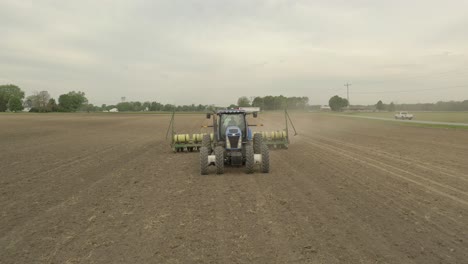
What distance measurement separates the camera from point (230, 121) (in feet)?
39.6

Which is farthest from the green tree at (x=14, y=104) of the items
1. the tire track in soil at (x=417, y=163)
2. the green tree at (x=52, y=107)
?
the tire track in soil at (x=417, y=163)

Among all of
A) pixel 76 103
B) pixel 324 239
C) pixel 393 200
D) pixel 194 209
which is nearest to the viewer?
pixel 324 239

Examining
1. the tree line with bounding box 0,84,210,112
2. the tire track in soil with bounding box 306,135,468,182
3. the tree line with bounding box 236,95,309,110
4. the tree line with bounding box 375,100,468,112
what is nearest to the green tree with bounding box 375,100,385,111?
the tree line with bounding box 375,100,468,112

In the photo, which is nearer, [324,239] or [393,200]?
[324,239]

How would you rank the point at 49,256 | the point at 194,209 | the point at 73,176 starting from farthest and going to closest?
the point at 73,176 < the point at 194,209 < the point at 49,256

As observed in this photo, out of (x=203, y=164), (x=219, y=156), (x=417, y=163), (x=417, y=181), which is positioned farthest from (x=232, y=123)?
(x=417, y=163)

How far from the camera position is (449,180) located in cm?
1006

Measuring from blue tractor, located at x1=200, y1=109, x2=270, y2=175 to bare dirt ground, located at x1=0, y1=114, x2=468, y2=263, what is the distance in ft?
1.36

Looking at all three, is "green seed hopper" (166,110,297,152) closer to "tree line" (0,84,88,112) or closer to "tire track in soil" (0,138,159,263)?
"tire track in soil" (0,138,159,263)

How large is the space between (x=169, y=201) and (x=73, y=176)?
4695 mm

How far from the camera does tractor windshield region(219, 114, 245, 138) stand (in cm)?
1202

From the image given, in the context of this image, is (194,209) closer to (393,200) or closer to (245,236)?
(245,236)

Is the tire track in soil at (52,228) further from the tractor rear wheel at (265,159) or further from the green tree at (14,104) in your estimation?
the green tree at (14,104)

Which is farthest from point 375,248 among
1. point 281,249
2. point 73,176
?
point 73,176
